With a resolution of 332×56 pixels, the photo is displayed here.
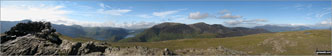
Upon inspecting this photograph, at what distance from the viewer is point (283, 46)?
8538 centimetres

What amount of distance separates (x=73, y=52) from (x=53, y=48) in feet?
17.9

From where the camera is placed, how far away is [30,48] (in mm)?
45656

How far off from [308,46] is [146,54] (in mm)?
80685

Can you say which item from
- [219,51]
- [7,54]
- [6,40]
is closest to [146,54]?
[219,51]

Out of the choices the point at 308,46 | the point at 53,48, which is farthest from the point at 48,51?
the point at 308,46

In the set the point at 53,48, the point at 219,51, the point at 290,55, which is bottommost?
the point at 290,55

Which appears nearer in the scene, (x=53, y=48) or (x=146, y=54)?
(x=146, y=54)

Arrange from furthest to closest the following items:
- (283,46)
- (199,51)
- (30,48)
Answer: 1. (283,46)
2. (199,51)
3. (30,48)

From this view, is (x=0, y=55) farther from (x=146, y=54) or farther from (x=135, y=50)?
(x=146, y=54)

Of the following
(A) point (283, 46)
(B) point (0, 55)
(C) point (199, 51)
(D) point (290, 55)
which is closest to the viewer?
(B) point (0, 55)

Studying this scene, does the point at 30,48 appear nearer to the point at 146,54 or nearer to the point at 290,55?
the point at 146,54

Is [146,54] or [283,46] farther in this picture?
[283,46]

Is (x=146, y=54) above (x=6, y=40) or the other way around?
the other way around

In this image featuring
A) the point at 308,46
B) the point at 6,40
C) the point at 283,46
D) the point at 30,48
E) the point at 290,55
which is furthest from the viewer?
the point at 283,46
